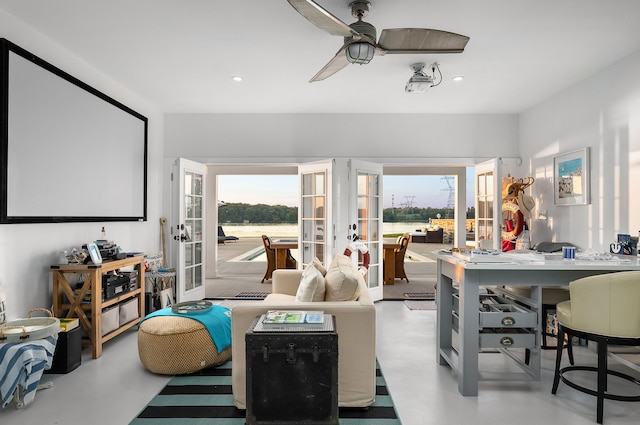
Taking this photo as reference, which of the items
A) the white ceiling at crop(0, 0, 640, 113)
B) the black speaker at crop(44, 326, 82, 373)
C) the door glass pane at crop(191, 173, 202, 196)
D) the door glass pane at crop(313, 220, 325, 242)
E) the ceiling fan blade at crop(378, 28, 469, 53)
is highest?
the white ceiling at crop(0, 0, 640, 113)

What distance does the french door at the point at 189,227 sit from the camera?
5062 millimetres

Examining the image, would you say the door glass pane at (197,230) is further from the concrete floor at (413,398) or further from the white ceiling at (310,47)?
the concrete floor at (413,398)

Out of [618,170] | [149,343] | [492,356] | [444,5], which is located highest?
[444,5]

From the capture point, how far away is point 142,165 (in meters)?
4.83

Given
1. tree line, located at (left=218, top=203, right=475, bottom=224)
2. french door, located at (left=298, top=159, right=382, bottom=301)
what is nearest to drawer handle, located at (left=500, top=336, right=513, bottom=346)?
french door, located at (left=298, top=159, right=382, bottom=301)

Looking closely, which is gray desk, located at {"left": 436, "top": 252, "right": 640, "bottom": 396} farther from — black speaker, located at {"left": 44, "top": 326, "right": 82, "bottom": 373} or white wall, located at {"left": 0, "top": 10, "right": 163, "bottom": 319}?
white wall, located at {"left": 0, "top": 10, "right": 163, "bottom": 319}

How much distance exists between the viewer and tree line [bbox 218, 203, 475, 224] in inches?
606

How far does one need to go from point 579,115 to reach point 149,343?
15.7 ft

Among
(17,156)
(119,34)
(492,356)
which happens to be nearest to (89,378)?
(17,156)

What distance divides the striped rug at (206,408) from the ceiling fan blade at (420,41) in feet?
7.64

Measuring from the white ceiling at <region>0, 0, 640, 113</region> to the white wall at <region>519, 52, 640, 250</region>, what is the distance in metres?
A: 0.20

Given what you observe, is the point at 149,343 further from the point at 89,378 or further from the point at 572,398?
the point at 572,398

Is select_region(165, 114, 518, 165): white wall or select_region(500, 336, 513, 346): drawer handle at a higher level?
select_region(165, 114, 518, 165): white wall

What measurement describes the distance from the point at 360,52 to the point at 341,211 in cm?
297
